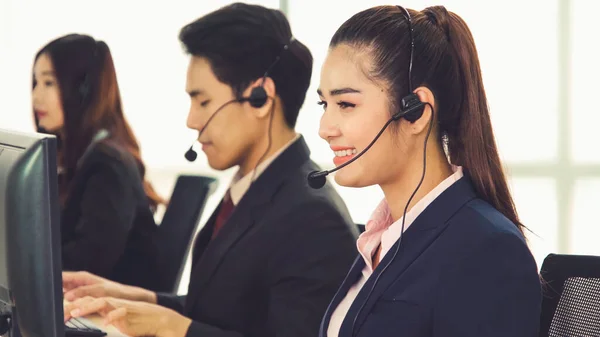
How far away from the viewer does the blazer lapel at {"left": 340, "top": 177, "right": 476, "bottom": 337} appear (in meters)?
1.34

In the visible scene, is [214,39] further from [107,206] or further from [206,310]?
[107,206]

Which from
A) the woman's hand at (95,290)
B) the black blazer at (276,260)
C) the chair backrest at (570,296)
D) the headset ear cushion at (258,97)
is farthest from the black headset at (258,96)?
the chair backrest at (570,296)

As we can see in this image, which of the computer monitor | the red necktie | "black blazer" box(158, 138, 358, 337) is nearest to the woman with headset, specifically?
"black blazer" box(158, 138, 358, 337)

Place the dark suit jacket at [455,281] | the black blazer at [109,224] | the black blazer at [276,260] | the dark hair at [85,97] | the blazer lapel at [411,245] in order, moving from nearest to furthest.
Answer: the dark suit jacket at [455,281] < the blazer lapel at [411,245] < the black blazer at [276,260] < the black blazer at [109,224] < the dark hair at [85,97]

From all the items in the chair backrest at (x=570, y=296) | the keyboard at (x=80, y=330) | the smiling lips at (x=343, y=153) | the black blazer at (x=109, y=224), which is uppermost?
the smiling lips at (x=343, y=153)

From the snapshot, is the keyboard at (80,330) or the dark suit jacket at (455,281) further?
the keyboard at (80,330)

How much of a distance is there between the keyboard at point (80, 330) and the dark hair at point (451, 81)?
2.39ft

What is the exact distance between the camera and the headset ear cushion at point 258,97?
6.73 feet

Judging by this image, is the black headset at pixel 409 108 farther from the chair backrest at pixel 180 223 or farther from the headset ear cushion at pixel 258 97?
the chair backrest at pixel 180 223

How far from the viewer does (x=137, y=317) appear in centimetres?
177

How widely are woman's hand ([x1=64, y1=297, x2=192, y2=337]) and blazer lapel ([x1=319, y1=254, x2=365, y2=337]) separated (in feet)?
1.40

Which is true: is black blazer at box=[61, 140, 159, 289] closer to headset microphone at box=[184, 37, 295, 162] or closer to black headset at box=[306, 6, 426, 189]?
headset microphone at box=[184, 37, 295, 162]

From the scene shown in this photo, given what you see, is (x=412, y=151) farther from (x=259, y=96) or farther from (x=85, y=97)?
(x=85, y=97)

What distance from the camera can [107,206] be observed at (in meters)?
2.72
